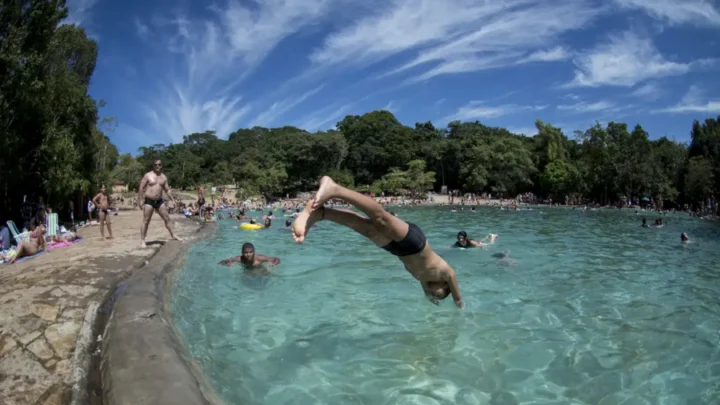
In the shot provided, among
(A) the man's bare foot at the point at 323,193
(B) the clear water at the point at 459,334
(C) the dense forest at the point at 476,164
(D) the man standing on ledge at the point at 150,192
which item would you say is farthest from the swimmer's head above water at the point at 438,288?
(C) the dense forest at the point at 476,164

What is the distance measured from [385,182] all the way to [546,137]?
23100 mm

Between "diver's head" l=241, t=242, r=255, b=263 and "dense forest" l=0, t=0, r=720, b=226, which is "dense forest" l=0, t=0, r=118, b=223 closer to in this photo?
"dense forest" l=0, t=0, r=720, b=226

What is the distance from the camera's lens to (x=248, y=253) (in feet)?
29.0

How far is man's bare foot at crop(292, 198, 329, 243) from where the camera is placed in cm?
347

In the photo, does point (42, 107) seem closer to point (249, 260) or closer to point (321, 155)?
point (249, 260)

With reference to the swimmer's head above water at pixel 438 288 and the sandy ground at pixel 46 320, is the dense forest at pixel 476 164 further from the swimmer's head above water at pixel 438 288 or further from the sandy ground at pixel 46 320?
the sandy ground at pixel 46 320

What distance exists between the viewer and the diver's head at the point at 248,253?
8.80 m

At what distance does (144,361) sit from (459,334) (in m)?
3.92

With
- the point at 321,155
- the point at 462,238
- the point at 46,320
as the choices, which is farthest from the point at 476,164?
the point at 46,320

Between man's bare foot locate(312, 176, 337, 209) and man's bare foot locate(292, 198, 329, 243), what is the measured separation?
2.1 inches

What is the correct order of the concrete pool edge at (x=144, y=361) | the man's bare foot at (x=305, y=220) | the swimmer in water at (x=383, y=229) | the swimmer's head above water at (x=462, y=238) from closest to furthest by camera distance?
the concrete pool edge at (x=144, y=361) < the man's bare foot at (x=305, y=220) < the swimmer in water at (x=383, y=229) < the swimmer's head above water at (x=462, y=238)

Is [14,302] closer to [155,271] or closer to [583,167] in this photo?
[155,271]

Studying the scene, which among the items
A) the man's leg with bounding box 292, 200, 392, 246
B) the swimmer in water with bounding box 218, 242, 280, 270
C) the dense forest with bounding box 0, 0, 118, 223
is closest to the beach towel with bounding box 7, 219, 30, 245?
the dense forest with bounding box 0, 0, 118, 223

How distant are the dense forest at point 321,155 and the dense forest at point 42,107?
0.12 feet
